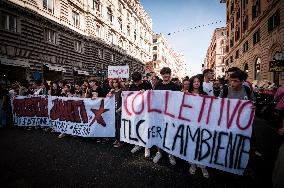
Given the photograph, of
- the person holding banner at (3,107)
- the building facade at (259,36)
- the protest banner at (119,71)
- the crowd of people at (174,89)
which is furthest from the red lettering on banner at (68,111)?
the protest banner at (119,71)

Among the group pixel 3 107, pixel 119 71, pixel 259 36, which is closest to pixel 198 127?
pixel 3 107

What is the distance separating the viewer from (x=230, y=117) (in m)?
4.44

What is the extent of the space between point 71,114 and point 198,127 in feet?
14.6

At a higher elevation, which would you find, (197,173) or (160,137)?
(160,137)

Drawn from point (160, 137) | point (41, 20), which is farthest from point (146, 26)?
point (160, 137)

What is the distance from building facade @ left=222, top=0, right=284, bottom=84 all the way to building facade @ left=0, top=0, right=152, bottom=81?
16.0 meters

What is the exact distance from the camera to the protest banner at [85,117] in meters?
6.99

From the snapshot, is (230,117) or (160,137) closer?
(230,117)

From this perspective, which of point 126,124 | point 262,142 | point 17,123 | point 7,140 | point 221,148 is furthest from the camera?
point 17,123

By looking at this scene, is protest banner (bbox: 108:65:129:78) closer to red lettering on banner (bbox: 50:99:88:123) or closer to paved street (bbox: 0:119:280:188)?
red lettering on banner (bbox: 50:99:88:123)

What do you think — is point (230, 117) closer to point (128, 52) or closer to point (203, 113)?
point (203, 113)

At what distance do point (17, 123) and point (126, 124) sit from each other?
19.9ft

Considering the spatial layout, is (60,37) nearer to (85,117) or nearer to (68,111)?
(68,111)

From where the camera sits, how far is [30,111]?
9398 millimetres
